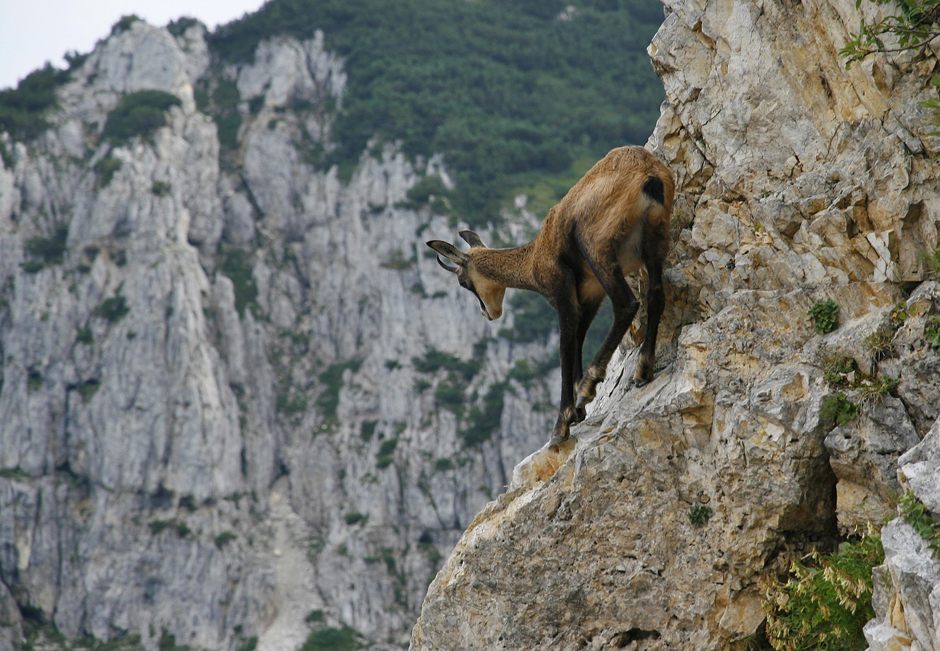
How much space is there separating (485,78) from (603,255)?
4057 inches

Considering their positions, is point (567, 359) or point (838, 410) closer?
point (838, 410)

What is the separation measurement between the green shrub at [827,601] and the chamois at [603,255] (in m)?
3.01

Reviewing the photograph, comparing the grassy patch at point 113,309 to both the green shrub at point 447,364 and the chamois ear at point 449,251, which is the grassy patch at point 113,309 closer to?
the green shrub at point 447,364

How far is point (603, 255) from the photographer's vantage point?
9336 millimetres

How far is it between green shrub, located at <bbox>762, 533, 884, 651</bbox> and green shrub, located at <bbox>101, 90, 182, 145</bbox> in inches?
3265

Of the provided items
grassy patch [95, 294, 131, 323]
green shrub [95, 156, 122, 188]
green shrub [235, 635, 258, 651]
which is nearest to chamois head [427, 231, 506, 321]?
green shrub [235, 635, 258, 651]

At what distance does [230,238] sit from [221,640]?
142ft

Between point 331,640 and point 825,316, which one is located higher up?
point 825,316

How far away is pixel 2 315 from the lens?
69312mm

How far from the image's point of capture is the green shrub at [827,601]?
23.8 ft

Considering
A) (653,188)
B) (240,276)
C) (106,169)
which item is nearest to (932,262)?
(653,188)

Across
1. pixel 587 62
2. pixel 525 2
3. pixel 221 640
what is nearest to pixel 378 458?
pixel 221 640

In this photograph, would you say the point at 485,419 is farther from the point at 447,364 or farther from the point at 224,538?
the point at 224,538

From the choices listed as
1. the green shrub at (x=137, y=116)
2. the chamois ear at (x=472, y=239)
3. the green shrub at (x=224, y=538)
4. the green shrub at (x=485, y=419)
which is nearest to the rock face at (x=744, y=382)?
the chamois ear at (x=472, y=239)
